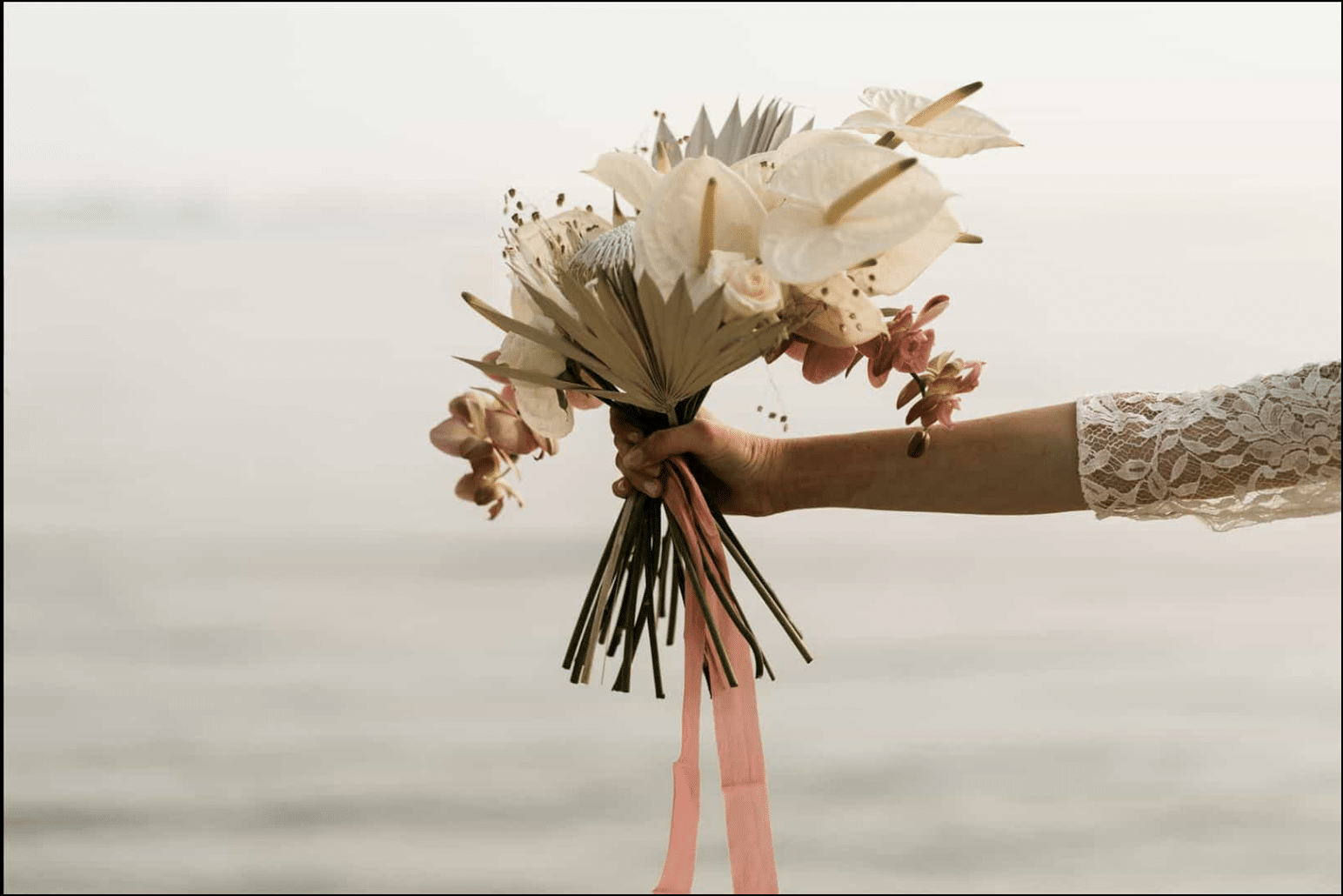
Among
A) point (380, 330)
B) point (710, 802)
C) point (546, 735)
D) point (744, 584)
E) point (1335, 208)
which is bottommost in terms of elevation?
point (710, 802)

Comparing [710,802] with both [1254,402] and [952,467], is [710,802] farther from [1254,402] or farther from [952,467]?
[1254,402]

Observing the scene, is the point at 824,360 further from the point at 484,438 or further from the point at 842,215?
the point at 484,438

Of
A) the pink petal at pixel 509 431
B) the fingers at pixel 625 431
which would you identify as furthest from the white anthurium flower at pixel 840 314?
the pink petal at pixel 509 431

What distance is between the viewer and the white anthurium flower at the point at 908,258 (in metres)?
1.01

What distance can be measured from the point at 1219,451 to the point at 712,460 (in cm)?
49

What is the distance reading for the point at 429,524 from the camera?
323cm

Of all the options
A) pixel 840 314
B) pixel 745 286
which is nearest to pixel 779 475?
pixel 840 314

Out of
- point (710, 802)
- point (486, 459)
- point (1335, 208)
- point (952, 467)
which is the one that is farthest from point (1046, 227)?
point (486, 459)

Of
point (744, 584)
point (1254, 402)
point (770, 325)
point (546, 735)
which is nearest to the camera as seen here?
point (770, 325)

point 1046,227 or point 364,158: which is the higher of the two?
point 364,158

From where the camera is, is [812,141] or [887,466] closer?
[812,141]

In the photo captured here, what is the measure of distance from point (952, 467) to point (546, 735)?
6.69 feet

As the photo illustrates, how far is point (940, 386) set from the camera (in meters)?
1.09

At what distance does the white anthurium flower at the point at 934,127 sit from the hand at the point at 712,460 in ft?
1.08
